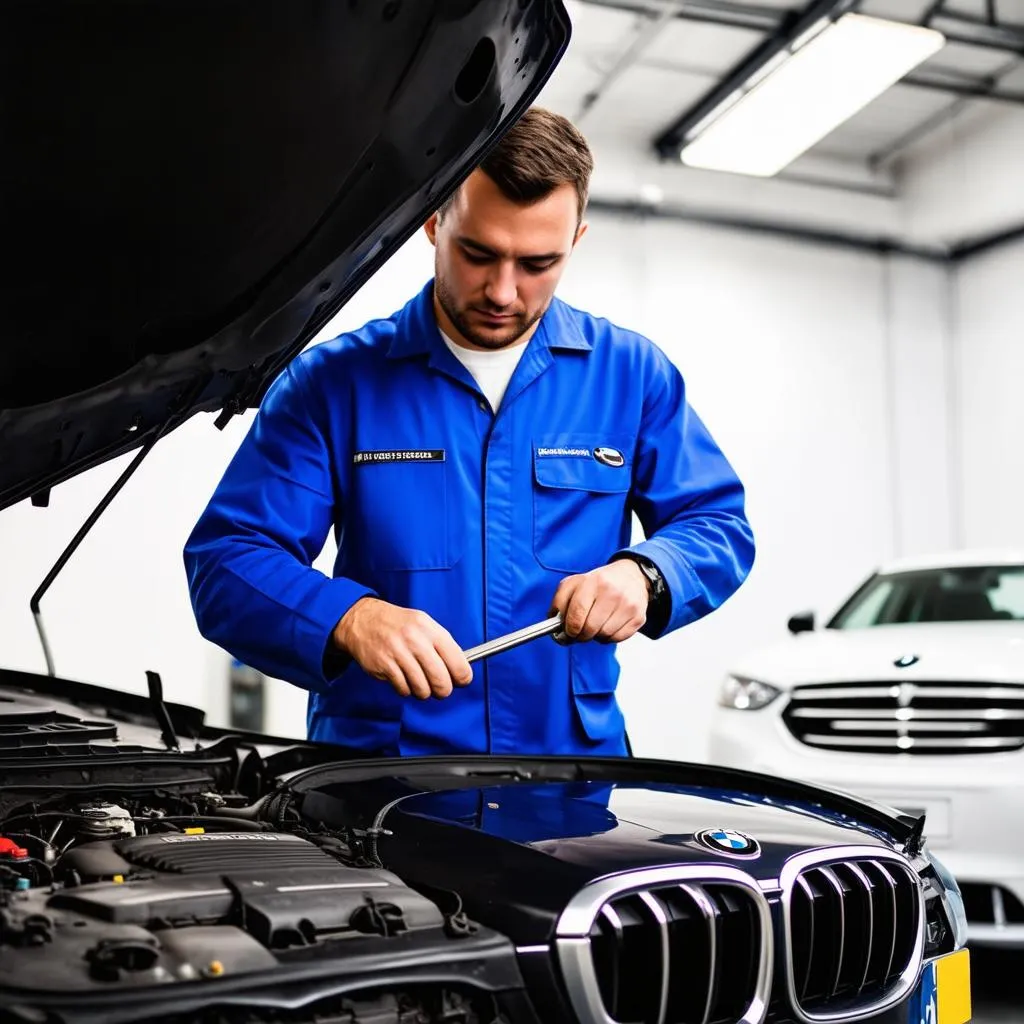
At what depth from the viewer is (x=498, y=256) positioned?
1667mm

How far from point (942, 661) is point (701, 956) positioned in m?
2.53

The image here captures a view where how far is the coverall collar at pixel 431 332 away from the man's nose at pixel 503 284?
6.1 inches

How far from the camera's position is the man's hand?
1.52 m


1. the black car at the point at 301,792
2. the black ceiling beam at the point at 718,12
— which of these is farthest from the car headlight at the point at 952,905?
the black ceiling beam at the point at 718,12

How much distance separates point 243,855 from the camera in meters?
1.08

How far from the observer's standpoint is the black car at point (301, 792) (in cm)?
94

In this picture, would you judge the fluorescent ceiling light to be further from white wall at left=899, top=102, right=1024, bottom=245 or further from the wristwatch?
the wristwatch

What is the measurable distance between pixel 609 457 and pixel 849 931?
789 millimetres

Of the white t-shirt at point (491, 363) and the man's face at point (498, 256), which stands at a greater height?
the man's face at point (498, 256)

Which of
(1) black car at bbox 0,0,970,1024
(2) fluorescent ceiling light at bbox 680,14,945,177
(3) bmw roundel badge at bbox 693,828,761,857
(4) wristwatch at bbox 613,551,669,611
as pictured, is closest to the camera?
Result: (1) black car at bbox 0,0,970,1024

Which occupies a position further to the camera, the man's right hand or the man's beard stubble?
the man's beard stubble

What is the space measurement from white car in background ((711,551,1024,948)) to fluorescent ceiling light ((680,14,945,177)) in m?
2.90

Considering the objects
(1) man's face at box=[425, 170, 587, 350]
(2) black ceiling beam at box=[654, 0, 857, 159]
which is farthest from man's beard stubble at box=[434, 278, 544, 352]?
(2) black ceiling beam at box=[654, 0, 857, 159]

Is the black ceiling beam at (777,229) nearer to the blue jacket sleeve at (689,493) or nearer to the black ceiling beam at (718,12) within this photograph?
the black ceiling beam at (718,12)
